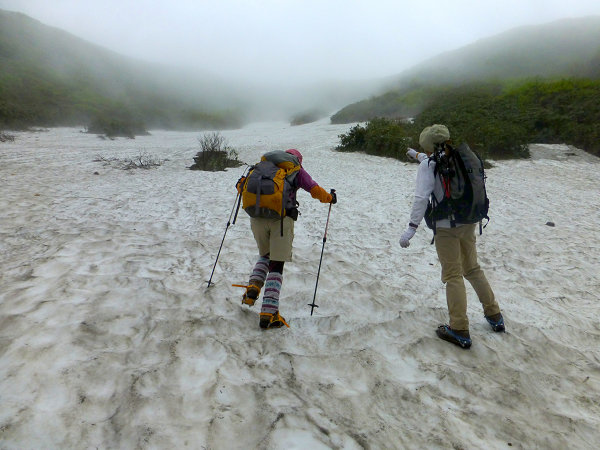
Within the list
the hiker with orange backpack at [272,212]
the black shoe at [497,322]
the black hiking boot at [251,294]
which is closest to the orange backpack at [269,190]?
the hiker with orange backpack at [272,212]

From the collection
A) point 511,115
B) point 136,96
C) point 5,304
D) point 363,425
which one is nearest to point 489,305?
point 363,425

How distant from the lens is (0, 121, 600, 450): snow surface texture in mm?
2418

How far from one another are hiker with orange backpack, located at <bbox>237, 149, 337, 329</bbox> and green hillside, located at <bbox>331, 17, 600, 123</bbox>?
34.3 meters

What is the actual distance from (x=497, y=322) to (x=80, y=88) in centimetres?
7087

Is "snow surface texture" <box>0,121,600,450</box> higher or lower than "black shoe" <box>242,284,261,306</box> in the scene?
lower

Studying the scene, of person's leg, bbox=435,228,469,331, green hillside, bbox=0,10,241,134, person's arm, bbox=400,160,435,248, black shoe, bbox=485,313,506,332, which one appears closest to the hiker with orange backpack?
person's arm, bbox=400,160,435,248

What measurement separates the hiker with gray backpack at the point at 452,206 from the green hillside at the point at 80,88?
3075 cm

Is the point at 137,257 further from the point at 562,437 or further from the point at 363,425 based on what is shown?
the point at 562,437

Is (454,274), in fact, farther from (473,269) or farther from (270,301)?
(270,301)

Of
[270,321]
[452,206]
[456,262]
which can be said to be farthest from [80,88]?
[456,262]

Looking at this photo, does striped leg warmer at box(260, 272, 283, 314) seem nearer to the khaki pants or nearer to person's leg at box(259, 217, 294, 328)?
person's leg at box(259, 217, 294, 328)

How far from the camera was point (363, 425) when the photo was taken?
8.28 feet

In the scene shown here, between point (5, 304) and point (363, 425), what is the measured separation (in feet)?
12.6

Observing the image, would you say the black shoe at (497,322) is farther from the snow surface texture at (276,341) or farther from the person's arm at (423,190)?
the person's arm at (423,190)
